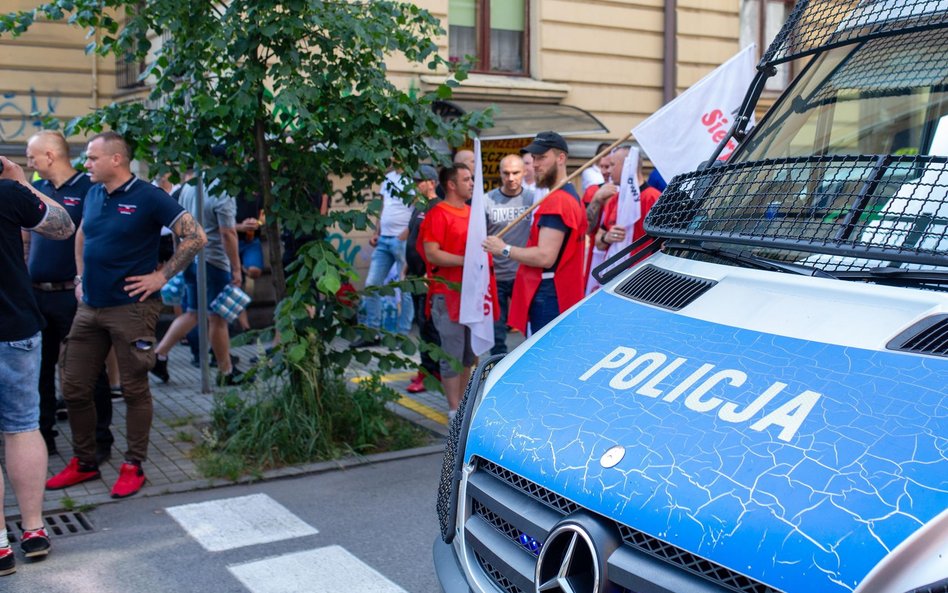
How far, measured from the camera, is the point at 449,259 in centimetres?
693

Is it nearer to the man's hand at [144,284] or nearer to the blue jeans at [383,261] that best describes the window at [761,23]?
the blue jeans at [383,261]

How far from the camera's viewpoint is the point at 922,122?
10.9ft

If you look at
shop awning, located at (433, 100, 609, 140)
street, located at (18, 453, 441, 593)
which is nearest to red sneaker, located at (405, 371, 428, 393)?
street, located at (18, 453, 441, 593)

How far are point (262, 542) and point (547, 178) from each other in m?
3.24

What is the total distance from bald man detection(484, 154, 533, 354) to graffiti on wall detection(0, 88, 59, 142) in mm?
7660

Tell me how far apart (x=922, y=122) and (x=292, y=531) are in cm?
358

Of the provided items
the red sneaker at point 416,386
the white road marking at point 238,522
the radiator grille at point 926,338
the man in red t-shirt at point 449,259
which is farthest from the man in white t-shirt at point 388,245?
the radiator grille at point 926,338

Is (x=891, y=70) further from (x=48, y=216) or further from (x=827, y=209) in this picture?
(x=48, y=216)

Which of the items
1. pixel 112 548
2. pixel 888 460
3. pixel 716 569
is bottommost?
pixel 112 548

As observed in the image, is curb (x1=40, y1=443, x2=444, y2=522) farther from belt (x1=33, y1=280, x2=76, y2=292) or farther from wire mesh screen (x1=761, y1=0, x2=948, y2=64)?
wire mesh screen (x1=761, y1=0, x2=948, y2=64)

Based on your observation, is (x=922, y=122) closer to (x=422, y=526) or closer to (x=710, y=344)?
(x=710, y=344)

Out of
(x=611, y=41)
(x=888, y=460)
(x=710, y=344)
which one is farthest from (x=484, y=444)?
(x=611, y=41)

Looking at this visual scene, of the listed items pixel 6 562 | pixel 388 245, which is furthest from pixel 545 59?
pixel 6 562

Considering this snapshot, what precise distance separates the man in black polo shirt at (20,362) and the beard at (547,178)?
3335mm
